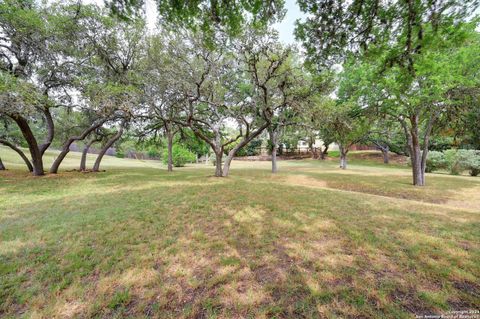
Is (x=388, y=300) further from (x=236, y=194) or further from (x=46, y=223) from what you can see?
(x=46, y=223)

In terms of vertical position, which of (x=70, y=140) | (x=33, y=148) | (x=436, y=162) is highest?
(x=70, y=140)

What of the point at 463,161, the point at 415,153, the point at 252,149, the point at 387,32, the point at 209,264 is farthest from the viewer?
the point at 252,149

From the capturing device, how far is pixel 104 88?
28.4 ft

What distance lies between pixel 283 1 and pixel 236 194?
5.69 m

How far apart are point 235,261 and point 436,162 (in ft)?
72.8

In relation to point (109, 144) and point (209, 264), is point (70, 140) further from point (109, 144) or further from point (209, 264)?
point (209, 264)

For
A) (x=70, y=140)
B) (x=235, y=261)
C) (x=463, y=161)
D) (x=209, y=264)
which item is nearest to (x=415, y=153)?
(x=463, y=161)

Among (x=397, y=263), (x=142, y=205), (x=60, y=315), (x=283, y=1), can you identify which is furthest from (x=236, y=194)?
(x=283, y=1)

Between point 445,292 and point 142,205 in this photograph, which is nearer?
point 445,292

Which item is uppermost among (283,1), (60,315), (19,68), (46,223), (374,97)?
(19,68)

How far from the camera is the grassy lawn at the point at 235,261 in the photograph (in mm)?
2119

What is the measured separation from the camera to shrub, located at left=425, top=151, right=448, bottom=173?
1652 cm

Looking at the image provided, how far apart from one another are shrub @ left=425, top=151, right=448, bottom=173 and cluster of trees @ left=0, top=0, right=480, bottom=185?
8.07 meters

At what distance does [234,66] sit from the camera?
1044 cm
